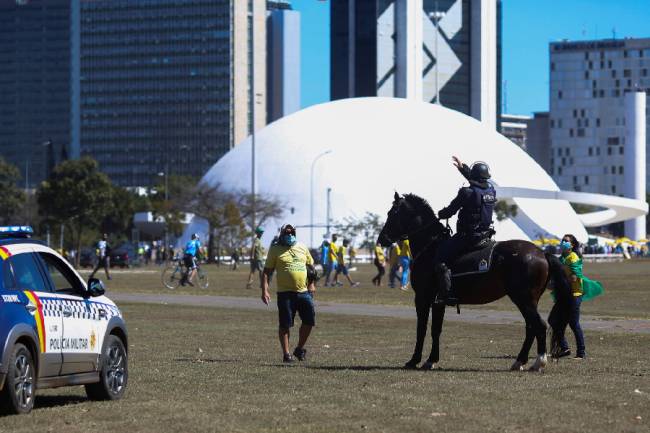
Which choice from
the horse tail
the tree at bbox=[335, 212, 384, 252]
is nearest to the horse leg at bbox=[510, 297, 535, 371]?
the horse tail

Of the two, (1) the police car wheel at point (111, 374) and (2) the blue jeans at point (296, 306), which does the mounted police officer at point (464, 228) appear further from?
(1) the police car wheel at point (111, 374)

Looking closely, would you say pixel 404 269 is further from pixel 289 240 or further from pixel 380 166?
pixel 380 166

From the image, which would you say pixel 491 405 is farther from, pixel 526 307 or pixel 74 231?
pixel 74 231

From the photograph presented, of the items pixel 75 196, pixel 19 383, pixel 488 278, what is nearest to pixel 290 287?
pixel 488 278

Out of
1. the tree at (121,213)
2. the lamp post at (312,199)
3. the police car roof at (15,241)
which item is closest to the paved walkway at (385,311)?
the police car roof at (15,241)

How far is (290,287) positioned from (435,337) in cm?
236

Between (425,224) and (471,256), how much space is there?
3.34 feet

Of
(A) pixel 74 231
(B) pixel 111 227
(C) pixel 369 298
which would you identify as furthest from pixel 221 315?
(B) pixel 111 227

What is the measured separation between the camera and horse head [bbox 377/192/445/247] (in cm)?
1812

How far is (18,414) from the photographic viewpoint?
40.5 ft

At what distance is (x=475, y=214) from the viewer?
17.3 metres

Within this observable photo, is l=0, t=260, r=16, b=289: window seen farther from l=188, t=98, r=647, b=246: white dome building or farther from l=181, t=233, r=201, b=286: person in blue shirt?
l=188, t=98, r=647, b=246: white dome building

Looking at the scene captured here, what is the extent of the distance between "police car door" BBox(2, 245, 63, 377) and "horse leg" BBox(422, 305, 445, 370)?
5.93 meters

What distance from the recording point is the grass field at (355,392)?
12.0 meters
